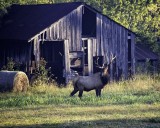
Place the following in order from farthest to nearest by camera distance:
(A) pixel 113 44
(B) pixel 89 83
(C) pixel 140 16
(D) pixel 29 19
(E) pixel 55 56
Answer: (C) pixel 140 16
(A) pixel 113 44
(D) pixel 29 19
(E) pixel 55 56
(B) pixel 89 83

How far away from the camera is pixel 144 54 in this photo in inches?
1515

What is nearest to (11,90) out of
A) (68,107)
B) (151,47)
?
(68,107)

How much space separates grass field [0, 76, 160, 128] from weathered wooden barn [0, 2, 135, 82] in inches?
199

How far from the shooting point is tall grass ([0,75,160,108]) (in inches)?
747

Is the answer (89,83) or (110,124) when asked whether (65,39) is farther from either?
(110,124)

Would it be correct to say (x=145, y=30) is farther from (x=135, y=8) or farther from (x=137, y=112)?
(x=137, y=112)

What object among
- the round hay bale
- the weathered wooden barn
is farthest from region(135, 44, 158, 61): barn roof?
the round hay bale

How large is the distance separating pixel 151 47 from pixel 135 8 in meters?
4.41

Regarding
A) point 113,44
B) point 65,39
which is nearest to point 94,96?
point 65,39

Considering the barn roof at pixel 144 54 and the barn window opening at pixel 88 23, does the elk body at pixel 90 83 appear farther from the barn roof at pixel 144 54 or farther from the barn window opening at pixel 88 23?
the barn roof at pixel 144 54

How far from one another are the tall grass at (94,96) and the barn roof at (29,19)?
4355 millimetres

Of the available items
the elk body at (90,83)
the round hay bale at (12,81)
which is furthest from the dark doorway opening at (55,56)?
the elk body at (90,83)

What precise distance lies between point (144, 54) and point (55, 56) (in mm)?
11273

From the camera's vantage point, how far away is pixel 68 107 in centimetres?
1764
